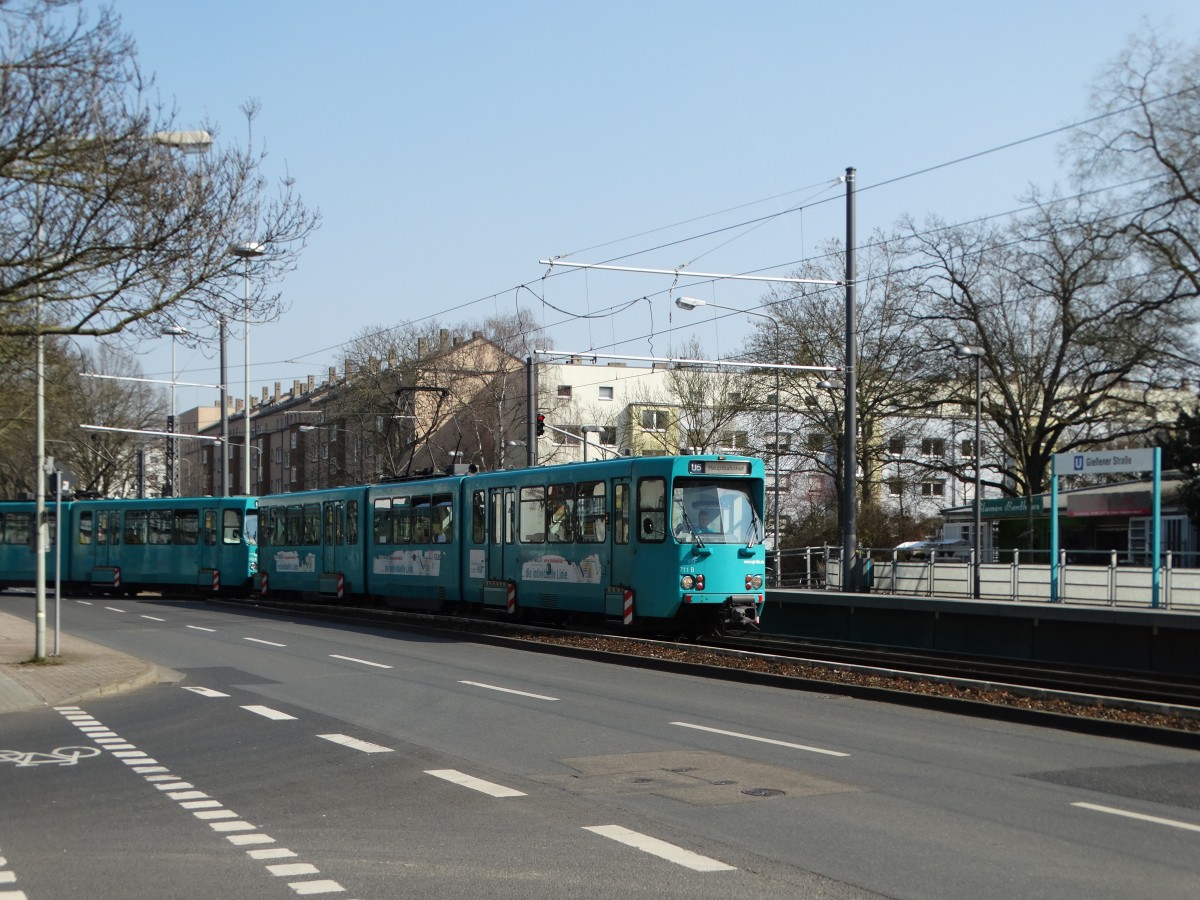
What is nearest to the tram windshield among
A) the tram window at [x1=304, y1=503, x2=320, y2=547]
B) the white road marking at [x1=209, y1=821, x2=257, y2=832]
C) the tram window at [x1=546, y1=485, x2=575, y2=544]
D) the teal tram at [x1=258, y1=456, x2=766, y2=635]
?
the teal tram at [x1=258, y1=456, x2=766, y2=635]

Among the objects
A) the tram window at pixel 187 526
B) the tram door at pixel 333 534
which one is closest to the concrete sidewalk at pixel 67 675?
the tram door at pixel 333 534

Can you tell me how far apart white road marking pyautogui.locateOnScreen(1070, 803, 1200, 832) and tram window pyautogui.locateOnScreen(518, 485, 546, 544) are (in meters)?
17.1

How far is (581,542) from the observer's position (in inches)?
958

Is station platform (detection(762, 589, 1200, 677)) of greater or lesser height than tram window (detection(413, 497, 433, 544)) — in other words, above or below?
below

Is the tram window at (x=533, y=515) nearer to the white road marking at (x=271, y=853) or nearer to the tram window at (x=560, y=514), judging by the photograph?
the tram window at (x=560, y=514)

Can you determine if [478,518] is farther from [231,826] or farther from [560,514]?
[231,826]

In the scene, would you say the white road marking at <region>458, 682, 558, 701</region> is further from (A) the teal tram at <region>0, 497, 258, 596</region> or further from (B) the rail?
(A) the teal tram at <region>0, 497, 258, 596</region>

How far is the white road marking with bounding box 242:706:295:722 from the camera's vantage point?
13.7 meters

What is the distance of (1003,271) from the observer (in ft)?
148

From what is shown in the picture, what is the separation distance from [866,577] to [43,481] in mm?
19468

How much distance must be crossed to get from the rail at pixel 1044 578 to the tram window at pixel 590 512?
30.7 ft

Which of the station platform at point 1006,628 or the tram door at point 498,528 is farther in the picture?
the tram door at point 498,528

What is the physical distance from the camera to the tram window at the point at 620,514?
23.1 m

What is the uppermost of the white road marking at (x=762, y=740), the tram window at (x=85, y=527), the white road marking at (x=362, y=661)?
the tram window at (x=85, y=527)
